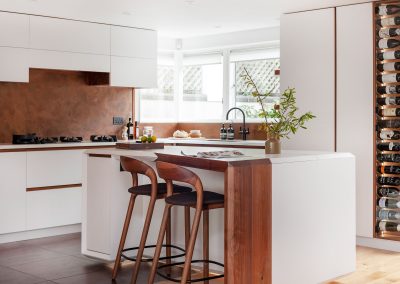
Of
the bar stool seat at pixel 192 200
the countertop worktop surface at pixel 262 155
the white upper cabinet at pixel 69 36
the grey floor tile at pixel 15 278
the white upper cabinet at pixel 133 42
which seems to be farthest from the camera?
the white upper cabinet at pixel 133 42

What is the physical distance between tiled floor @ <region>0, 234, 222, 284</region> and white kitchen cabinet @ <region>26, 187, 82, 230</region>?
0.93 ft

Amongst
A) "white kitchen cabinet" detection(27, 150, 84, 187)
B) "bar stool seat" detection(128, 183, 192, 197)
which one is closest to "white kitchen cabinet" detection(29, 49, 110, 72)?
"white kitchen cabinet" detection(27, 150, 84, 187)

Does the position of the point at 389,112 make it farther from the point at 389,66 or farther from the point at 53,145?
the point at 53,145

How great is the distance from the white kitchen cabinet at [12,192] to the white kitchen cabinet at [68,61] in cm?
111

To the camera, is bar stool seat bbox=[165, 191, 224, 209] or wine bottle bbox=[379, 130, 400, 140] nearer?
bar stool seat bbox=[165, 191, 224, 209]

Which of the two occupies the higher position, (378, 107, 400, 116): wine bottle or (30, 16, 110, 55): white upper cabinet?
(30, 16, 110, 55): white upper cabinet

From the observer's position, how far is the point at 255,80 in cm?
777

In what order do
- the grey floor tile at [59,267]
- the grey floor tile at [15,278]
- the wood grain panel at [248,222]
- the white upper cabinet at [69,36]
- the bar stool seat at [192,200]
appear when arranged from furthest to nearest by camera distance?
the white upper cabinet at [69,36] < the grey floor tile at [59,267] < the grey floor tile at [15,278] < the bar stool seat at [192,200] < the wood grain panel at [248,222]

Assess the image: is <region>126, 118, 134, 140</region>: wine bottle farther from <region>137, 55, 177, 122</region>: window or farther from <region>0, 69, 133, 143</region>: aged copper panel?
<region>137, 55, 177, 122</region>: window

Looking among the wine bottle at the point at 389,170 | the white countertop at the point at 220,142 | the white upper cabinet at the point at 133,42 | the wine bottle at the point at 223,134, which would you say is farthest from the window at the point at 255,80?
the wine bottle at the point at 389,170

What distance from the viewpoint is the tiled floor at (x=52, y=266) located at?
15.2 ft

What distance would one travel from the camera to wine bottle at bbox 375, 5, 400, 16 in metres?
5.56

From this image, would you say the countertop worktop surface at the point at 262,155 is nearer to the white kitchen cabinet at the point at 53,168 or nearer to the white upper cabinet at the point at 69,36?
the white kitchen cabinet at the point at 53,168

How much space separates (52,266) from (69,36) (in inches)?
113
